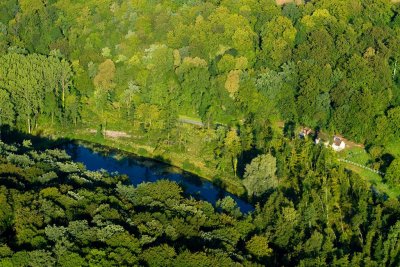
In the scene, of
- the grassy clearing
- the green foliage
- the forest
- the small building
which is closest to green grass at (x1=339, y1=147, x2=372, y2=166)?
the forest

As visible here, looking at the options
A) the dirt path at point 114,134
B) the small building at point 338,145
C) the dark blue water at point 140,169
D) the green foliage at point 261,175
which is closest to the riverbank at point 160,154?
the dirt path at point 114,134

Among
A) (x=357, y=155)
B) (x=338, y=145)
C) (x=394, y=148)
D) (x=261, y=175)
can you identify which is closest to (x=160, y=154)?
(x=261, y=175)

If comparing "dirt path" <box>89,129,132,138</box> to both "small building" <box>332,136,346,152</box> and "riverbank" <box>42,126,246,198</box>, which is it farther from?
"small building" <box>332,136,346,152</box>

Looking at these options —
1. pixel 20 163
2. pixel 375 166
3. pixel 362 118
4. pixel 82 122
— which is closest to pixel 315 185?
pixel 375 166

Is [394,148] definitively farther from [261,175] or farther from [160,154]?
[160,154]

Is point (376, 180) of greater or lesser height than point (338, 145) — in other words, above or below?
below

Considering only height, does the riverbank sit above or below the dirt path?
below

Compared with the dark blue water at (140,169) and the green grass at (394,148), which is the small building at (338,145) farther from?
the dark blue water at (140,169)
